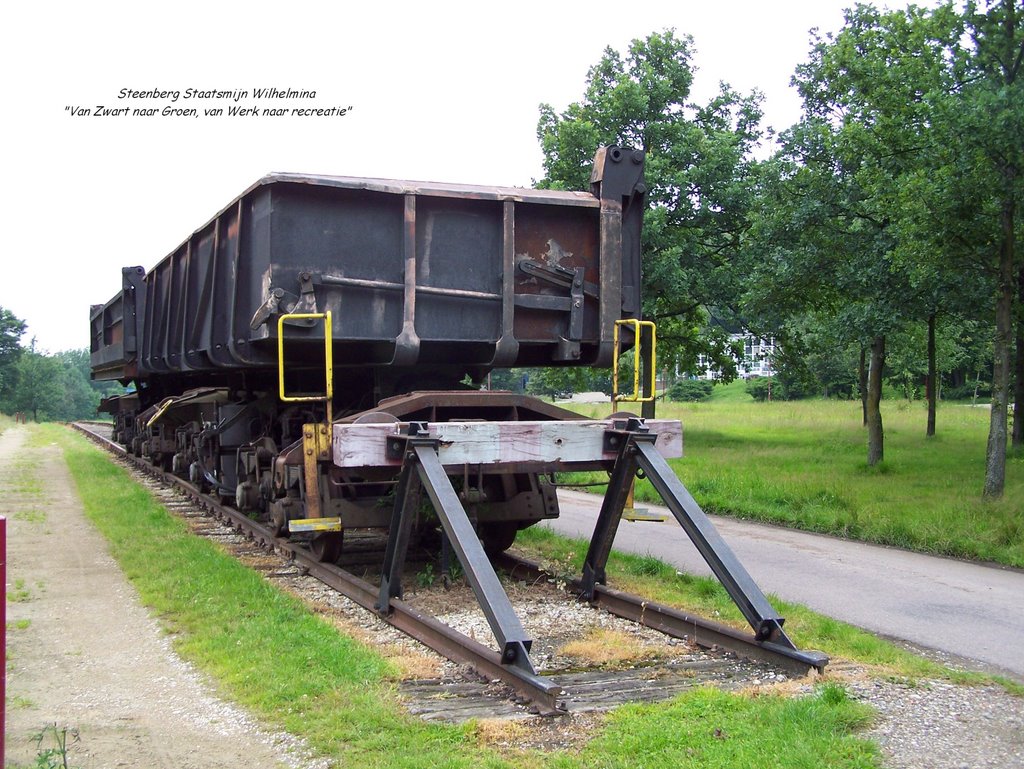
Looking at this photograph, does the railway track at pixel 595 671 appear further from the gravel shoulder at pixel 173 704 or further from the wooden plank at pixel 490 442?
the wooden plank at pixel 490 442

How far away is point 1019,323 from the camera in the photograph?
16.2m

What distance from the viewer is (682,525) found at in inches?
241

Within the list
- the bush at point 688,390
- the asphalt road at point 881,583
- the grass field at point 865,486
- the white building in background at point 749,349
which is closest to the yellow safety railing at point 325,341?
the asphalt road at point 881,583

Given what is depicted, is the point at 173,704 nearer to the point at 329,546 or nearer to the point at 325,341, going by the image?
the point at 325,341

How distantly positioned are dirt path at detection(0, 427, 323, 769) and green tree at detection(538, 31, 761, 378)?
1598 centimetres

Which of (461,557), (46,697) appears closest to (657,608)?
(461,557)

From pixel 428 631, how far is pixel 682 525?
1737mm

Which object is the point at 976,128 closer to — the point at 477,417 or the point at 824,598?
the point at 824,598

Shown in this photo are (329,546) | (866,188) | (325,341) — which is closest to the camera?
(325,341)

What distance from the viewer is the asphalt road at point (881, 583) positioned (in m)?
7.02

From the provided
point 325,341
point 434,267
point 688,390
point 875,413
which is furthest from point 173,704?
point 688,390

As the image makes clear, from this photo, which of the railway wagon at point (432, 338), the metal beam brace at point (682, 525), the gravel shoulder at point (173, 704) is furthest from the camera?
the railway wagon at point (432, 338)

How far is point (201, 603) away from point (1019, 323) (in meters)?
14.3

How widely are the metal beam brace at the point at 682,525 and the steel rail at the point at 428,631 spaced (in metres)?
1.40
